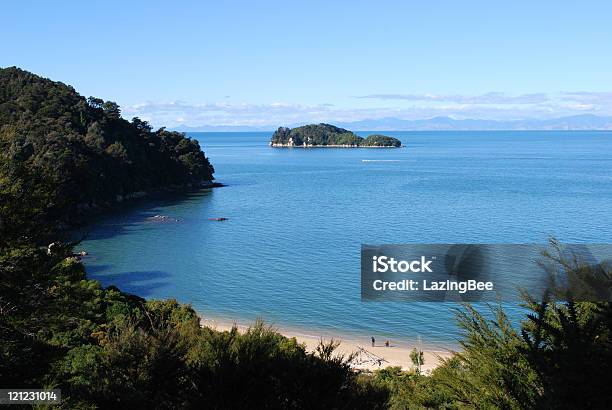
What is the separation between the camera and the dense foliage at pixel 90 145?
2234 inches

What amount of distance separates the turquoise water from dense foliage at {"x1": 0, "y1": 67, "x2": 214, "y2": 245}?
430 centimetres

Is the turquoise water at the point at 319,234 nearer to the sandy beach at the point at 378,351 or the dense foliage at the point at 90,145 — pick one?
the sandy beach at the point at 378,351

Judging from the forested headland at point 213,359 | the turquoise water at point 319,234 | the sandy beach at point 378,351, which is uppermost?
the forested headland at point 213,359

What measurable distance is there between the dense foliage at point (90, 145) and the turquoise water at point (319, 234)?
4.30 m

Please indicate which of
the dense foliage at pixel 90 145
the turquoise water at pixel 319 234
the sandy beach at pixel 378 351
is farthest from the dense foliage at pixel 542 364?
the dense foliage at pixel 90 145

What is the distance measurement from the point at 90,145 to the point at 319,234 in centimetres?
3345

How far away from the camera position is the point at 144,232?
51562mm

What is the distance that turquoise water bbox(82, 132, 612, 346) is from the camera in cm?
3133

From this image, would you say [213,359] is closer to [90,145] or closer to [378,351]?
[378,351]

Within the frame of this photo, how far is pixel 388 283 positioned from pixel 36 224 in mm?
6418

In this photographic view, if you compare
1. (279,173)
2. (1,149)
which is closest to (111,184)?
(279,173)

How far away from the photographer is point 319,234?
50.7 m

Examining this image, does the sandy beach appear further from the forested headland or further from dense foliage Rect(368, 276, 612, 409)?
dense foliage Rect(368, 276, 612, 409)

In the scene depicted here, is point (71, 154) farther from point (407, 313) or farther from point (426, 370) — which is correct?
point (426, 370)
